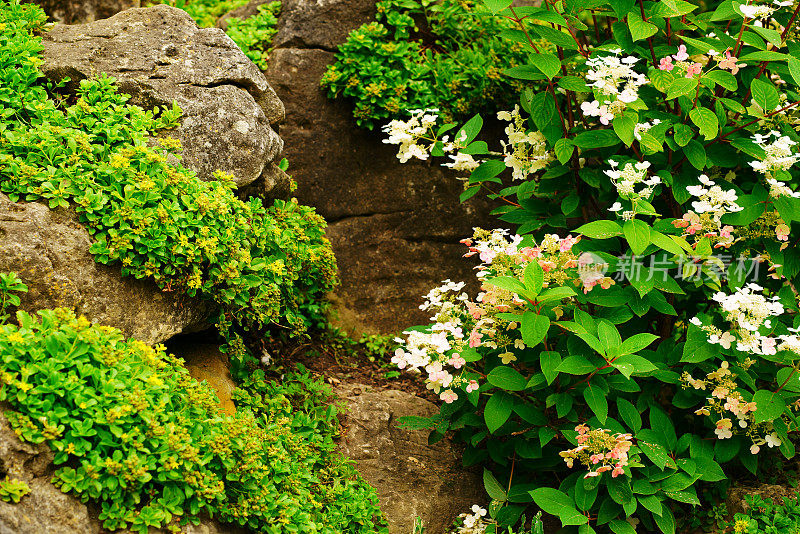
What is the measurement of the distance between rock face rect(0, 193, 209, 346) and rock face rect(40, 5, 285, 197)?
2.62ft

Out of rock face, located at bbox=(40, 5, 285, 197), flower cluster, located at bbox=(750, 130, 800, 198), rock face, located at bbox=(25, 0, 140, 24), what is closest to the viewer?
flower cluster, located at bbox=(750, 130, 800, 198)

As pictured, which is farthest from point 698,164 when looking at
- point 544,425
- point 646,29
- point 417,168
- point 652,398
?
point 417,168

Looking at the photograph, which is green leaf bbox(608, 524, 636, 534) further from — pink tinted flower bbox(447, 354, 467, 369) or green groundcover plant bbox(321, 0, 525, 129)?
green groundcover plant bbox(321, 0, 525, 129)

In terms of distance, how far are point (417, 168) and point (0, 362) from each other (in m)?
3.10

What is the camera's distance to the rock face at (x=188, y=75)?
350cm

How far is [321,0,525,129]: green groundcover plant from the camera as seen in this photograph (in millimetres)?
4449

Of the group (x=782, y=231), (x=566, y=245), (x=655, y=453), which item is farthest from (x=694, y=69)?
(x=655, y=453)

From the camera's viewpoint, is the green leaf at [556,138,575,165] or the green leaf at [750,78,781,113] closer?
the green leaf at [750,78,781,113]

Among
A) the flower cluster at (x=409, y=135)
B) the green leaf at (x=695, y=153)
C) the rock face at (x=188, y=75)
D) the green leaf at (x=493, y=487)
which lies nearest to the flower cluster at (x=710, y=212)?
the green leaf at (x=695, y=153)

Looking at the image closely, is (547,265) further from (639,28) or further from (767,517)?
(767,517)

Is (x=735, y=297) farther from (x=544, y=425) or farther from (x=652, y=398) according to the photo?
(x=544, y=425)

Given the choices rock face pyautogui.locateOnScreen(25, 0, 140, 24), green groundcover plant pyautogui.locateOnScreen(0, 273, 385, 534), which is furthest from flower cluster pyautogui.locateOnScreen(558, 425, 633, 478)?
rock face pyautogui.locateOnScreen(25, 0, 140, 24)

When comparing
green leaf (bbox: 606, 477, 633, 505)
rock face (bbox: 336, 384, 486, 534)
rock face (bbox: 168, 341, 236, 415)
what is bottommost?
rock face (bbox: 336, 384, 486, 534)

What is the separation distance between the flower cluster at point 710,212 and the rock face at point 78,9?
3897 mm
